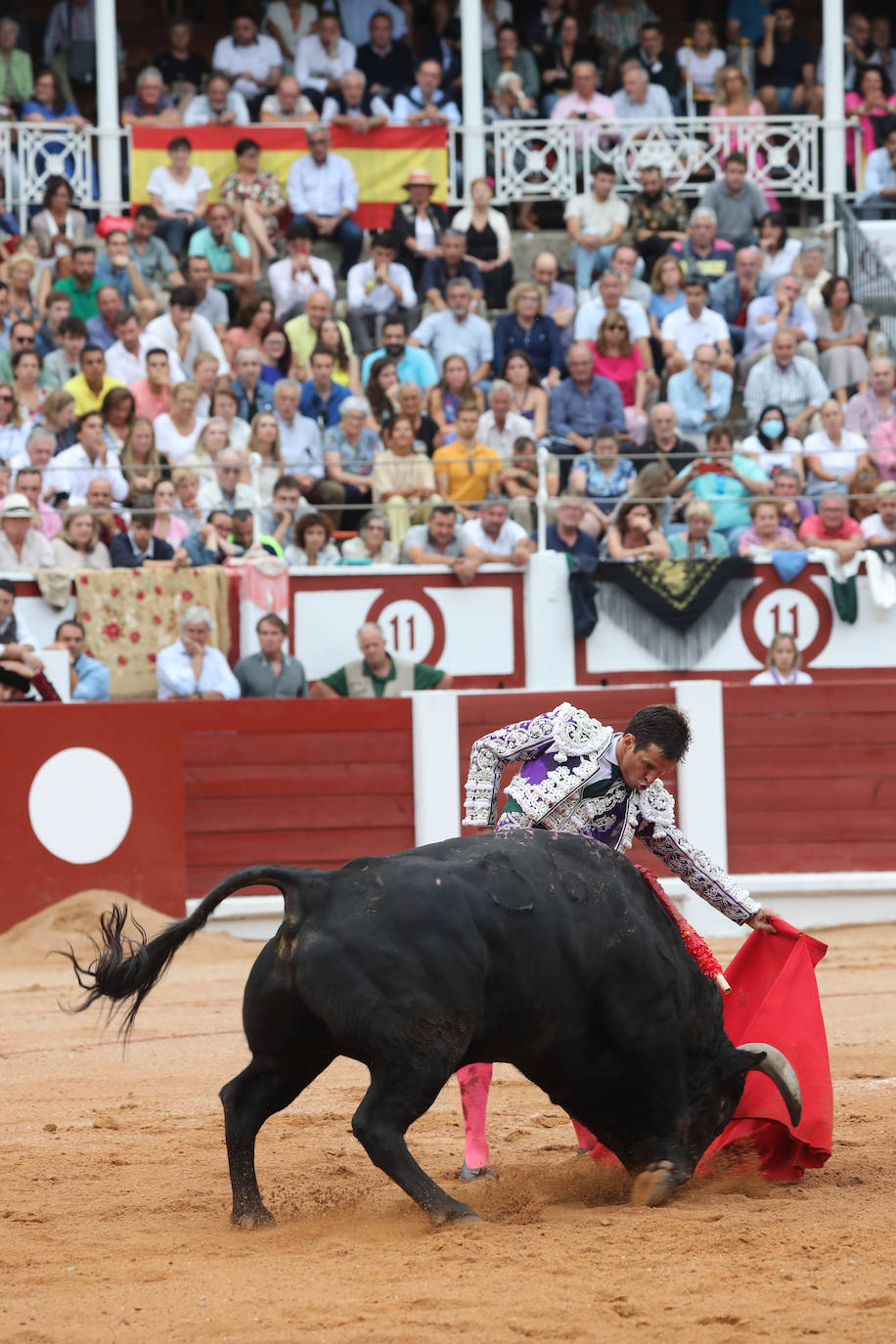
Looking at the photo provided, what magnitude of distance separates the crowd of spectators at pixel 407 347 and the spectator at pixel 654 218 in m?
0.02

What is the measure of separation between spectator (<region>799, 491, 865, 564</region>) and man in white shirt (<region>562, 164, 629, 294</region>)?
275 cm

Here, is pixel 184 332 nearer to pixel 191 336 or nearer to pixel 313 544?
pixel 191 336

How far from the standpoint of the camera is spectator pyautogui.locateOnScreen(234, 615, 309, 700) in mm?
9109

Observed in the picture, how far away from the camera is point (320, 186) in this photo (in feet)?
42.4

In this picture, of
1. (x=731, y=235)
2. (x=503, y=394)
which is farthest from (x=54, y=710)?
(x=731, y=235)

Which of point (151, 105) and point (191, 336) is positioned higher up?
point (151, 105)

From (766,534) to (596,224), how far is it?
3379 millimetres

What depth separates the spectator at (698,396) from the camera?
11305mm

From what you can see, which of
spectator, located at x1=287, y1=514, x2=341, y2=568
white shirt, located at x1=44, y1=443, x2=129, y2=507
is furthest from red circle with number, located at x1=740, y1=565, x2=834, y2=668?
white shirt, located at x1=44, y1=443, x2=129, y2=507

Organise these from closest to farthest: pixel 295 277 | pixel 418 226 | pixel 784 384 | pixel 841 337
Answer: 1. pixel 784 384
2. pixel 295 277
3. pixel 841 337
4. pixel 418 226

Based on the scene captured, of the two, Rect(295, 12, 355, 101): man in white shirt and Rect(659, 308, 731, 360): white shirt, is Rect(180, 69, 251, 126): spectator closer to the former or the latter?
Rect(295, 12, 355, 101): man in white shirt

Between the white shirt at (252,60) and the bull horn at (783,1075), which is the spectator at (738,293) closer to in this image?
the white shirt at (252,60)

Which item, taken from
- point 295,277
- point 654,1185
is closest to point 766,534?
point 295,277

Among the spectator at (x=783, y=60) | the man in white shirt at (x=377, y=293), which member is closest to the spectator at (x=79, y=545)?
the man in white shirt at (x=377, y=293)
